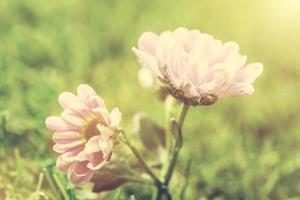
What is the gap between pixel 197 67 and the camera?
1.11 m

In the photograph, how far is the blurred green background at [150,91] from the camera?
5.00ft

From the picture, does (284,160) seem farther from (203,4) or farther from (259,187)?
(203,4)

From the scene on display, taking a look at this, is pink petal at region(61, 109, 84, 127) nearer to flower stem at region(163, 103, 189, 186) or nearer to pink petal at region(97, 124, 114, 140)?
pink petal at region(97, 124, 114, 140)

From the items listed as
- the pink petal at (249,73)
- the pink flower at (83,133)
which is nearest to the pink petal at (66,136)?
the pink flower at (83,133)

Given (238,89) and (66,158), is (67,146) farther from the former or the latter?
(238,89)

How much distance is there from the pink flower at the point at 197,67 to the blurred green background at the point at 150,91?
0.31 m

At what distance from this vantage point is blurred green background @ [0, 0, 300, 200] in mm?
1523

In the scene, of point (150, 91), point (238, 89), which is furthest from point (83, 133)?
point (150, 91)

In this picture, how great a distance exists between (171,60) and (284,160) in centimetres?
62

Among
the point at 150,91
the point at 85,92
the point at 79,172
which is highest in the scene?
the point at 150,91

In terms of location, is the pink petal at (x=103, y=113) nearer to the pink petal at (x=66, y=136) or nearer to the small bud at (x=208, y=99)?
the pink petal at (x=66, y=136)

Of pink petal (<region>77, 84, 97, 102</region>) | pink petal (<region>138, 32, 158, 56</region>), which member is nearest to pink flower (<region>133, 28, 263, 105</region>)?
pink petal (<region>138, 32, 158, 56</region>)

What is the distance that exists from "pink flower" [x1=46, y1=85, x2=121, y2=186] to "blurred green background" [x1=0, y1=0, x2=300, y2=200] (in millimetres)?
174

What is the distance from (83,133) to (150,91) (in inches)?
30.7
